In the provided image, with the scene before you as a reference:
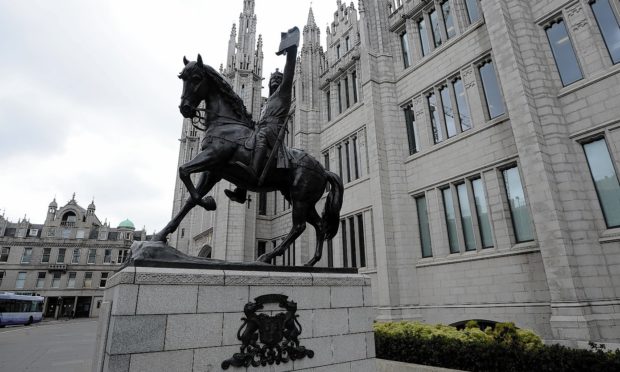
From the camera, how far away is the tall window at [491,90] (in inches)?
567

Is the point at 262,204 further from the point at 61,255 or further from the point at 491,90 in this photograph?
the point at 61,255

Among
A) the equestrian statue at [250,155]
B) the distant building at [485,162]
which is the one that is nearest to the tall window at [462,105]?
the distant building at [485,162]

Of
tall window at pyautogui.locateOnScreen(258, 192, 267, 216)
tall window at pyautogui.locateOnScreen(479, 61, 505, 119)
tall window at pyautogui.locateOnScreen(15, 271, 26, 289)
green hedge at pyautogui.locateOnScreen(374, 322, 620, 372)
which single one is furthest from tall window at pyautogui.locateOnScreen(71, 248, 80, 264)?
tall window at pyautogui.locateOnScreen(479, 61, 505, 119)

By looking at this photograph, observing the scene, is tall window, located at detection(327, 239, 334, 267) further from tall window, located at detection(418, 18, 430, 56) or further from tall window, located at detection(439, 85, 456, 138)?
tall window, located at detection(418, 18, 430, 56)

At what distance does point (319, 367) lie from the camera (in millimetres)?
5094

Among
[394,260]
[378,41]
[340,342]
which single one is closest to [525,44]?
[378,41]

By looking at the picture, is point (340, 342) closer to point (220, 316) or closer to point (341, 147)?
point (220, 316)

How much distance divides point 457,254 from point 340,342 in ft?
35.9

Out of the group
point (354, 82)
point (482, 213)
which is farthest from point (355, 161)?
point (482, 213)

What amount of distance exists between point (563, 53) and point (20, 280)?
237 feet

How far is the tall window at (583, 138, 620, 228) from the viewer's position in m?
10.8

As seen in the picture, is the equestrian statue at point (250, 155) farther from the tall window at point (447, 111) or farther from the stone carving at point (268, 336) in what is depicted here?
the tall window at point (447, 111)

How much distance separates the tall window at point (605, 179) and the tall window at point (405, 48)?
10532mm

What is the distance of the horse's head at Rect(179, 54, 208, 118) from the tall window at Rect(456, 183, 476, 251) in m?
12.7
